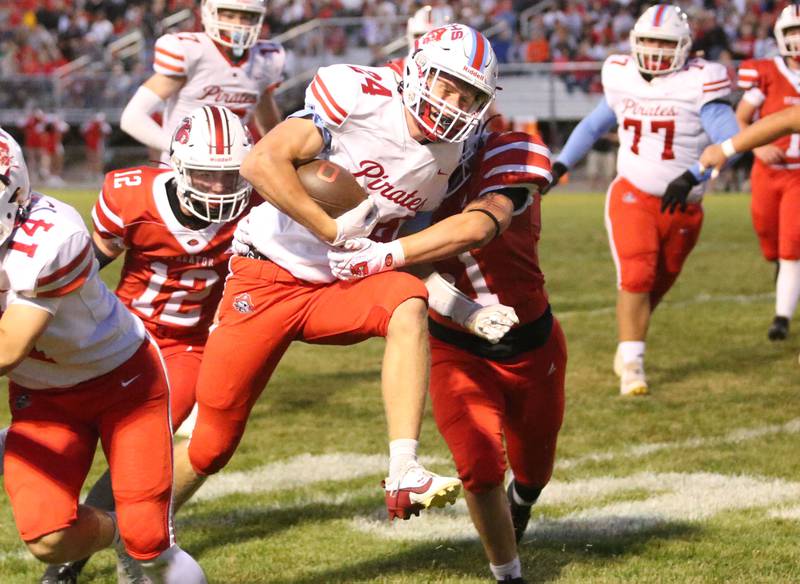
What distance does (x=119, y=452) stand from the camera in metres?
3.48

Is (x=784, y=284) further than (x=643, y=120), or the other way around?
(x=784, y=284)

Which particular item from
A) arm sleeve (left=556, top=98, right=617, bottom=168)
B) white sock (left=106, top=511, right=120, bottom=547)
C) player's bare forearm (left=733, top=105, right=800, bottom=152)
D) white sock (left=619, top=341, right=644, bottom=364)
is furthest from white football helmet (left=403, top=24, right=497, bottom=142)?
white sock (left=619, top=341, right=644, bottom=364)

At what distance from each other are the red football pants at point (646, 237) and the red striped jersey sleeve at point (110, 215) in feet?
10.1

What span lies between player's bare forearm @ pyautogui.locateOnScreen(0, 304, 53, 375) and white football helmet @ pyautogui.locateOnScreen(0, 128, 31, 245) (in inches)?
6.7

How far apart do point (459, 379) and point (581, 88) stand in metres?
15.7

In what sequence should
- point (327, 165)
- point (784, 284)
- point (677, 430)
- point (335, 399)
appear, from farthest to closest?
point (784, 284) < point (335, 399) < point (677, 430) < point (327, 165)

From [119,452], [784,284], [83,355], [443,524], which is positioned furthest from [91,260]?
[784,284]

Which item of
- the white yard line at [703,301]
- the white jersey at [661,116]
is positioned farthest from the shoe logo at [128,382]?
the white yard line at [703,301]

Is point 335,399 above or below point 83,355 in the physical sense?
below

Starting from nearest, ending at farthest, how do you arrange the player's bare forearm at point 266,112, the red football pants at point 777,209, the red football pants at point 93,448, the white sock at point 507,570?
the red football pants at point 93,448, the white sock at point 507,570, the player's bare forearm at point 266,112, the red football pants at point 777,209

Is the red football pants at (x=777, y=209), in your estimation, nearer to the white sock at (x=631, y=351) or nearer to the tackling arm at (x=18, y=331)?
the white sock at (x=631, y=351)

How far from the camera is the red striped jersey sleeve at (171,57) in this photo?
23.1ft

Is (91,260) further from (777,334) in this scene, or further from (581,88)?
(581,88)

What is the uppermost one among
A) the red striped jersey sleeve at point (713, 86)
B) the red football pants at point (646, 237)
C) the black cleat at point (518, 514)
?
the red striped jersey sleeve at point (713, 86)
